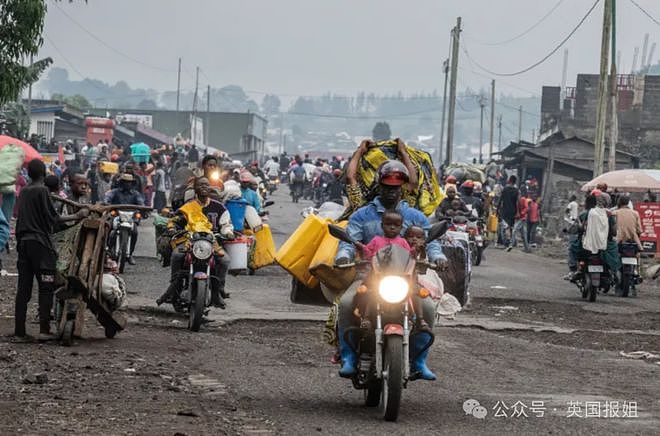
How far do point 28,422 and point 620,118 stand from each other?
6538 centimetres

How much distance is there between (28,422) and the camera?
8.53 m

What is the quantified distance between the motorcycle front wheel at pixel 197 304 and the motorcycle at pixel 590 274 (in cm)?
897

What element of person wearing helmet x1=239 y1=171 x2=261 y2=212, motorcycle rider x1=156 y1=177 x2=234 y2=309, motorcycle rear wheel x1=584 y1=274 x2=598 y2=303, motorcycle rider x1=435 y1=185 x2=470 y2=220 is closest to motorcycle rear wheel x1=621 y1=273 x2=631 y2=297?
motorcycle rear wheel x1=584 y1=274 x2=598 y2=303

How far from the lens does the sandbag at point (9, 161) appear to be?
20391 millimetres

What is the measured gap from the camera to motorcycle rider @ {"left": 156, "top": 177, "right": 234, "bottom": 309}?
1505 centimetres

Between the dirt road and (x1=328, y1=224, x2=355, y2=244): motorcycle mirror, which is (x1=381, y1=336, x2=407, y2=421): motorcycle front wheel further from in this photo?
(x1=328, y1=224, x2=355, y2=244): motorcycle mirror

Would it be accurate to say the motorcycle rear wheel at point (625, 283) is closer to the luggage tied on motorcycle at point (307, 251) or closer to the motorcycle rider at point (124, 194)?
the motorcycle rider at point (124, 194)

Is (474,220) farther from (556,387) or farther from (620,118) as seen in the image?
(620,118)

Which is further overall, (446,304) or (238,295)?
(238,295)

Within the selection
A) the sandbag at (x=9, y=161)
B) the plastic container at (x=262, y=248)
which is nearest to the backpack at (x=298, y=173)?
the plastic container at (x=262, y=248)

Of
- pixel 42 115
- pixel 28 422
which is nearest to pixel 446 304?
pixel 28 422

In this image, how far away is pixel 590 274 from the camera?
21.8 meters

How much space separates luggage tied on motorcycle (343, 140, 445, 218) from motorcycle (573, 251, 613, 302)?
909 centimetres

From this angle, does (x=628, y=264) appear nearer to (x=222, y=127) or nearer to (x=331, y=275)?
(x=331, y=275)
